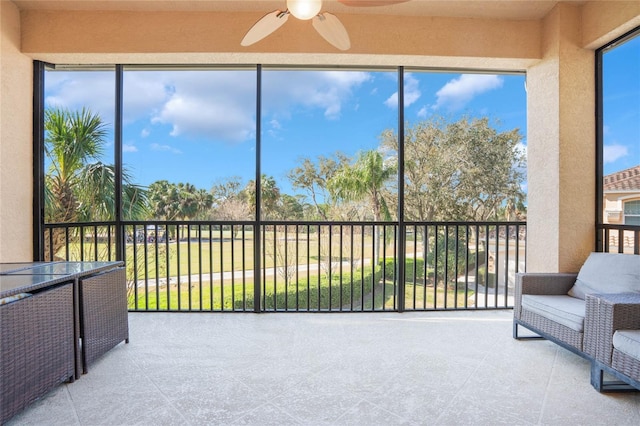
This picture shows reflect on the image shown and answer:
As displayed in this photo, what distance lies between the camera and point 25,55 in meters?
3.21

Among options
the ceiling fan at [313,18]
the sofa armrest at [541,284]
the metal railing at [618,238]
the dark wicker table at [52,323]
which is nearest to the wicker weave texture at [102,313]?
the dark wicker table at [52,323]

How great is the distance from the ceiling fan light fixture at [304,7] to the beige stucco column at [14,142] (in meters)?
2.79

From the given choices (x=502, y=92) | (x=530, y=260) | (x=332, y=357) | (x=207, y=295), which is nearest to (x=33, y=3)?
(x=207, y=295)

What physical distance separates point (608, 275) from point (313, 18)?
2686 millimetres

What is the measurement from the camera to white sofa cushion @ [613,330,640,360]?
1.77m

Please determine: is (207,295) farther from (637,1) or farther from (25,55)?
(637,1)

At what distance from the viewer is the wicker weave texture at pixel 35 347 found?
1.60m

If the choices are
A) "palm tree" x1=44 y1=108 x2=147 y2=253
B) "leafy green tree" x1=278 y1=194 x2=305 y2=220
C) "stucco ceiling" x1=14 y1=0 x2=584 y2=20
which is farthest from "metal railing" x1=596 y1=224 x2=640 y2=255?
"palm tree" x1=44 y1=108 x2=147 y2=253

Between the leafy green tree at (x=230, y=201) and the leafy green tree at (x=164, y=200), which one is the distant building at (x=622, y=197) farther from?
the leafy green tree at (x=164, y=200)

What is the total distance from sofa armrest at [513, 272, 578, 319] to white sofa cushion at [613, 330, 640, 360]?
33.2 inches

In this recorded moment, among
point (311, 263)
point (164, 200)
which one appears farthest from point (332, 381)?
point (164, 200)

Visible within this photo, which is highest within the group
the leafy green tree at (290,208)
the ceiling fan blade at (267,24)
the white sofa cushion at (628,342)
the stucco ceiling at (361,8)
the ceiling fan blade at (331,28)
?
the stucco ceiling at (361,8)

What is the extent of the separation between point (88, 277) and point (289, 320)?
1.68 metres

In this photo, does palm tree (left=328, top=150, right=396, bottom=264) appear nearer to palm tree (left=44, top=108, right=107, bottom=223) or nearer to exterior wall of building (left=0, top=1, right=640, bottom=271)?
exterior wall of building (left=0, top=1, right=640, bottom=271)
